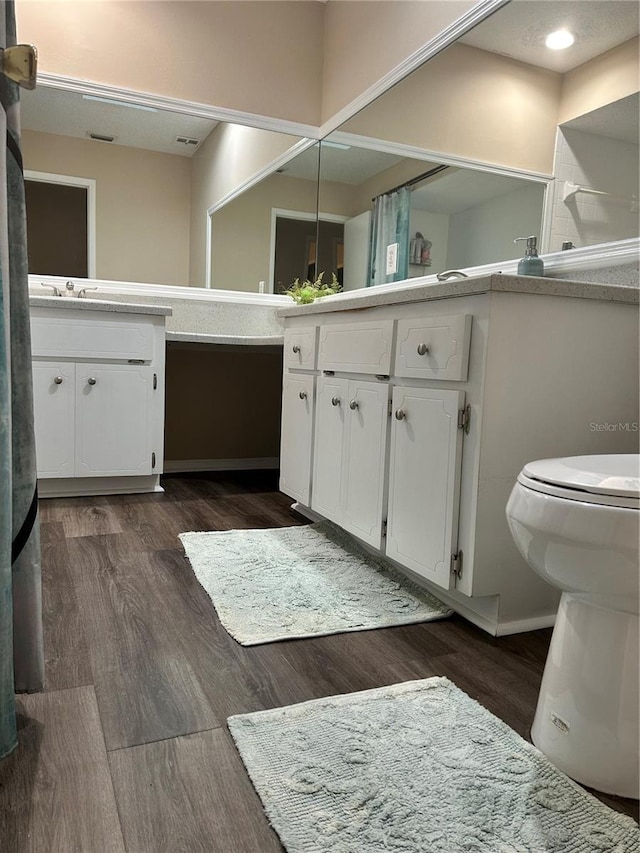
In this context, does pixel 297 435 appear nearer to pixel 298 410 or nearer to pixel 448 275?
pixel 298 410

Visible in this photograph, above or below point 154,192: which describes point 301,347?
below

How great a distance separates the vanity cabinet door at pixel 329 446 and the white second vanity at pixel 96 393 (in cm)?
95

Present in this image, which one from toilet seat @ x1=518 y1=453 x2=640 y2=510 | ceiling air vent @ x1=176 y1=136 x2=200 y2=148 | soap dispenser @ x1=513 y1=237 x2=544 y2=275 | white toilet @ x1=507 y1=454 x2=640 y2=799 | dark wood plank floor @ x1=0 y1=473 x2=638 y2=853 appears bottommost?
dark wood plank floor @ x1=0 y1=473 x2=638 y2=853

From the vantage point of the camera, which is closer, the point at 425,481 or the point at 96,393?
the point at 425,481

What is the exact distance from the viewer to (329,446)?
2.21 metres

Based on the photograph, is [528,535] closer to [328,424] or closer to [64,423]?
[328,424]

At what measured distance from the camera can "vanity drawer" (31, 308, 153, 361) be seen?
8.68 feet

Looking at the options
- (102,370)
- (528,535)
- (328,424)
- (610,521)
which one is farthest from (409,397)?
(102,370)

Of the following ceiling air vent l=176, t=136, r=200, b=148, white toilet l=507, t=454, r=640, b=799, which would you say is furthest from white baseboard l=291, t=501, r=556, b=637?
ceiling air vent l=176, t=136, r=200, b=148

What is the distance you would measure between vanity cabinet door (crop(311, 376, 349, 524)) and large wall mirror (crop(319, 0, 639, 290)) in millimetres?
753

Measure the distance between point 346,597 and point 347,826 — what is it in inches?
34.3

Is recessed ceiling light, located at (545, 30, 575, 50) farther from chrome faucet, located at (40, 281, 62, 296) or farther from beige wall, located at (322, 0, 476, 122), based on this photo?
chrome faucet, located at (40, 281, 62, 296)

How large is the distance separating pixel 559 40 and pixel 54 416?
91.1 inches

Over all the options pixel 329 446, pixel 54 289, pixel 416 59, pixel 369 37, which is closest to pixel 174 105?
pixel 369 37
